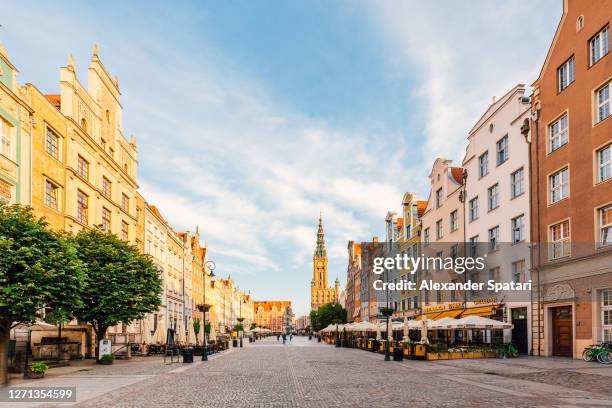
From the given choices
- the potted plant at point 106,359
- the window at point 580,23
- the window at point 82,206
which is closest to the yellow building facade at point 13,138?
the window at point 82,206

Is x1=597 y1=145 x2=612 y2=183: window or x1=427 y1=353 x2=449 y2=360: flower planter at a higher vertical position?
x1=597 y1=145 x2=612 y2=183: window

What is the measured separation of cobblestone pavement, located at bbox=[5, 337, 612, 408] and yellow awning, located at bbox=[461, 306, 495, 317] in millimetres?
12593

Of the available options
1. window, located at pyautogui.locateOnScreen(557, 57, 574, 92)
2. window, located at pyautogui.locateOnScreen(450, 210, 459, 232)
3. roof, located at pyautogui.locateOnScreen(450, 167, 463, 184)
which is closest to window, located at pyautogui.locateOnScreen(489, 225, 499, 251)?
window, located at pyautogui.locateOnScreen(450, 210, 459, 232)

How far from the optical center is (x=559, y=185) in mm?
31266

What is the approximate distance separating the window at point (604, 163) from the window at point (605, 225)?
55.4 inches

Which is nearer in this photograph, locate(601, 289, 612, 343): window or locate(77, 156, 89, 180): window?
locate(601, 289, 612, 343): window

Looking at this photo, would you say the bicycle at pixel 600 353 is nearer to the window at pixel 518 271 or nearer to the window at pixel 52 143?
the window at pixel 518 271

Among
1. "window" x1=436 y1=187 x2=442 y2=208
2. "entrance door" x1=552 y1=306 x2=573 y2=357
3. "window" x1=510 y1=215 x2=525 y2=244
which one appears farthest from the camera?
"window" x1=436 y1=187 x2=442 y2=208

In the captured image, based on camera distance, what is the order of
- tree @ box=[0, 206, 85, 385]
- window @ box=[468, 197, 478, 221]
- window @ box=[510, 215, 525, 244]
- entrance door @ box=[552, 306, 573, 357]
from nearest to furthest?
tree @ box=[0, 206, 85, 385] → entrance door @ box=[552, 306, 573, 357] → window @ box=[510, 215, 525, 244] → window @ box=[468, 197, 478, 221]

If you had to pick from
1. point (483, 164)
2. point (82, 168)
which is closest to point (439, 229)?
point (483, 164)

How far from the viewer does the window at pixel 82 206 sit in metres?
37.5

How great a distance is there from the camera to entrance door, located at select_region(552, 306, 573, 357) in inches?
1168

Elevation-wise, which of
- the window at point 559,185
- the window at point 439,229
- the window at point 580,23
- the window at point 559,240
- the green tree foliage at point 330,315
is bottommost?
the green tree foliage at point 330,315

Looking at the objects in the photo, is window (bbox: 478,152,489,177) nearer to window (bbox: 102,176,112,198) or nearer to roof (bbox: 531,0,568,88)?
roof (bbox: 531,0,568,88)
